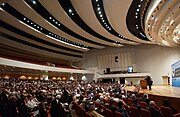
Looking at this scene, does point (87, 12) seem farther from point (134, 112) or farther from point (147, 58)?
point (147, 58)

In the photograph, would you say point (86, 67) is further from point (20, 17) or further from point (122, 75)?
point (20, 17)

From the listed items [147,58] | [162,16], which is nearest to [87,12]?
[162,16]

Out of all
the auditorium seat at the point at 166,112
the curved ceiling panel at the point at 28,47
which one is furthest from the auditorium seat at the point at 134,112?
the curved ceiling panel at the point at 28,47

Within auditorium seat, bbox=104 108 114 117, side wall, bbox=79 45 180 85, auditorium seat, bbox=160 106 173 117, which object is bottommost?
auditorium seat, bbox=104 108 114 117

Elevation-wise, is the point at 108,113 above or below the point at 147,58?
below

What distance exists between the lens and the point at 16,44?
71.4 ft

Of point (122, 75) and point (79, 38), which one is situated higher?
point (79, 38)

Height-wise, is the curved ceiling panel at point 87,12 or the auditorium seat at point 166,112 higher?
the curved ceiling panel at point 87,12

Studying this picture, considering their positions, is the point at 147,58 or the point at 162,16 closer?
the point at 162,16

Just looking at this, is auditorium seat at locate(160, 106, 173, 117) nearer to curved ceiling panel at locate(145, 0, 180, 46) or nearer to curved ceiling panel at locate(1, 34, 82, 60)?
curved ceiling panel at locate(145, 0, 180, 46)

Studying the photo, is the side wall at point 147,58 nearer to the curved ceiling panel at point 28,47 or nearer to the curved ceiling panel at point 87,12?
the curved ceiling panel at point 28,47

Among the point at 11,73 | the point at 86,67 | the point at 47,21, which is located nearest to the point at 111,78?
the point at 86,67

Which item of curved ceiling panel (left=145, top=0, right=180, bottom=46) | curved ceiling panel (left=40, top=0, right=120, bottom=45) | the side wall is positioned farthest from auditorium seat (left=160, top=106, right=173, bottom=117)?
the side wall

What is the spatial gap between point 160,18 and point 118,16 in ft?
10.2
